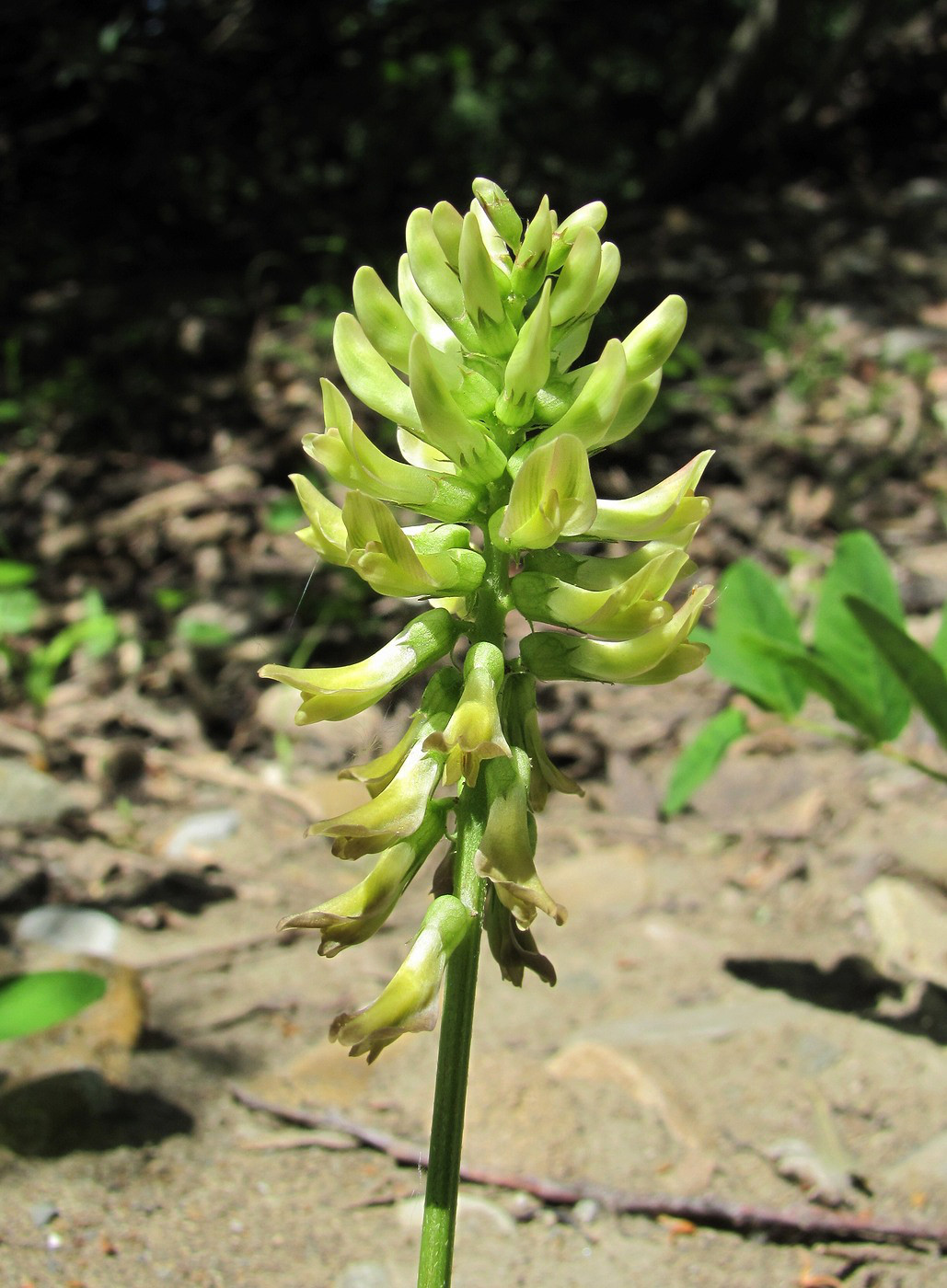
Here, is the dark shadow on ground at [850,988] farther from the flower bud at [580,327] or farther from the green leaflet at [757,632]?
the flower bud at [580,327]

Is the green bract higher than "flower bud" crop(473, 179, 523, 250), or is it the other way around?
"flower bud" crop(473, 179, 523, 250)

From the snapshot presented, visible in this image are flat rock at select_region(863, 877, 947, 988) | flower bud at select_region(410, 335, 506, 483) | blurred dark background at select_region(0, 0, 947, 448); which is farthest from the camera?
blurred dark background at select_region(0, 0, 947, 448)

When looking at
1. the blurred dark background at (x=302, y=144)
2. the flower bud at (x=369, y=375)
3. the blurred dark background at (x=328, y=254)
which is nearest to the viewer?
the flower bud at (x=369, y=375)

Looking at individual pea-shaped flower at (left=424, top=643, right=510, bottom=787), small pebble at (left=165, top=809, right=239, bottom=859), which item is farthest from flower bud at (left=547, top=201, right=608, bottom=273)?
small pebble at (left=165, top=809, right=239, bottom=859)

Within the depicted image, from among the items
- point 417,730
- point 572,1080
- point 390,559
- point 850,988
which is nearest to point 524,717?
point 417,730

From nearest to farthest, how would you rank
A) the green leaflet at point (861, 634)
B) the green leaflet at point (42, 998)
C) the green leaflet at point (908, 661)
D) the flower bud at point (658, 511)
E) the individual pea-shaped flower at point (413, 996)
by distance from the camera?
the individual pea-shaped flower at point (413, 996)
the flower bud at point (658, 511)
the green leaflet at point (42, 998)
the green leaflet at point (908, 661)
the green leaflet at point (861, 634)

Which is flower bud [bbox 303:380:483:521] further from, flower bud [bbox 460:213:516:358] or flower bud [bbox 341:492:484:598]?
flower bud [bbox 460:213:516:358]

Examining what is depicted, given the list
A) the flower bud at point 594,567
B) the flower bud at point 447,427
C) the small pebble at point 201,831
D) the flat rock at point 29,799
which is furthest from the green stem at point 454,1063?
the flat rock at point 29,799

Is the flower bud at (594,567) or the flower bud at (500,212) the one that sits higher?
the flower bud at (500,212)
